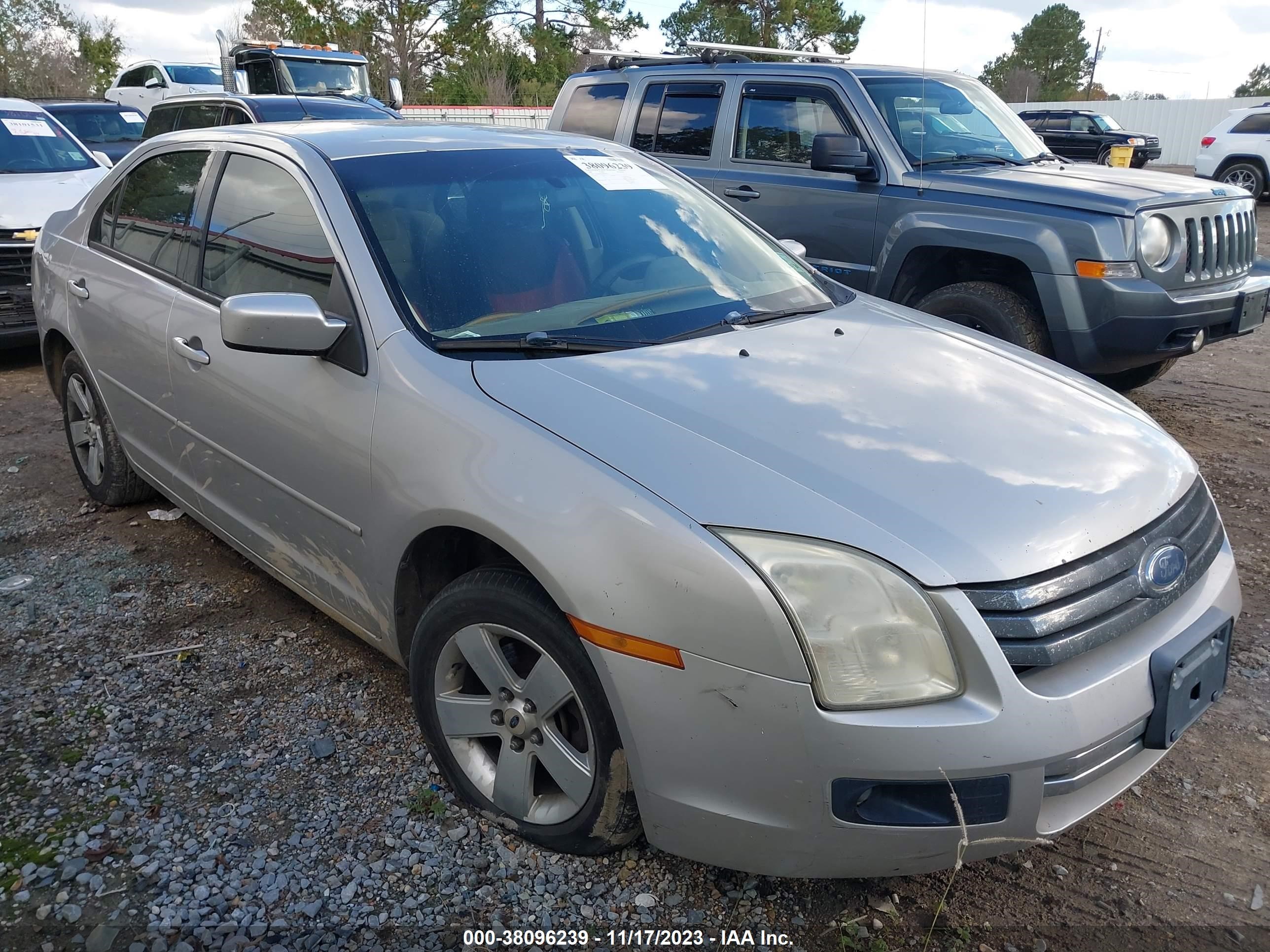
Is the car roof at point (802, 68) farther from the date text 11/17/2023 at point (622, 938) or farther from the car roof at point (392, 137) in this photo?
the date text 11/17/2023 at point (622, 938)

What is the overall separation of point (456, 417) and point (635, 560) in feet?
2.08

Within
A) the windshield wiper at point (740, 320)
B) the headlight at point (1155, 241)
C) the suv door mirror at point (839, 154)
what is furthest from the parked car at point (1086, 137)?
the windshield wiper at point (740, 320)

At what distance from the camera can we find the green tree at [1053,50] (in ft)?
194

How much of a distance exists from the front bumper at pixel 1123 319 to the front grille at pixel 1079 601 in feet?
9.71

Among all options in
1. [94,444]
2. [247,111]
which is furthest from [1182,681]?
[247,111]

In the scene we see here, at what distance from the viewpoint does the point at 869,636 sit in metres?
1.86

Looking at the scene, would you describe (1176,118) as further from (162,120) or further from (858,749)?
(858,749)

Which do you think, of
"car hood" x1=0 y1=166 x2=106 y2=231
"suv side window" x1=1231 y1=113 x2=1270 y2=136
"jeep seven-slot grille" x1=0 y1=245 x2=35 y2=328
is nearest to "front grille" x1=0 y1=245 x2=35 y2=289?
"jeep seven-slot grille" x1=0 y1=245 x2=35 y2=328

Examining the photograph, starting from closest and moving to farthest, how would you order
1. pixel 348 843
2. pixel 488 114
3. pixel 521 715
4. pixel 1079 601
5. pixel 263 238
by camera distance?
pixel 1079 601 → pixel 521 715 → pixel 348 843 → pixel 263 238 → pixel 488 114

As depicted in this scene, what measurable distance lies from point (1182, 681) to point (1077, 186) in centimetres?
378

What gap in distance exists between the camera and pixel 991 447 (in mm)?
2227

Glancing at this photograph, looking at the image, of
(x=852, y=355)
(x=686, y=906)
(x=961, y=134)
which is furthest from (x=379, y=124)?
(x=961, y=134)

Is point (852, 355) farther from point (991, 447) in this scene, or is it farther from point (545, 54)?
point (545, 54)

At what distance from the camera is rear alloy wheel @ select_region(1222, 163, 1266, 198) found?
56.2 feet
